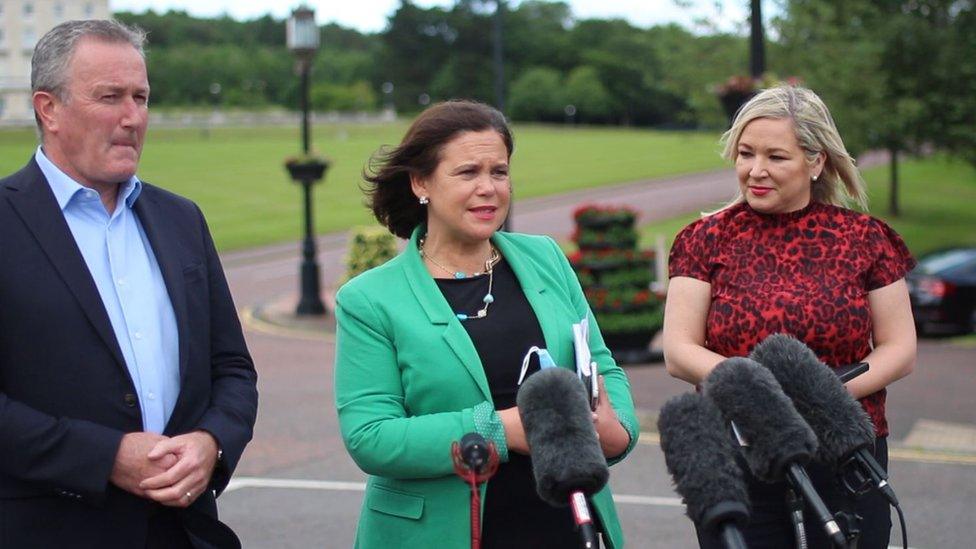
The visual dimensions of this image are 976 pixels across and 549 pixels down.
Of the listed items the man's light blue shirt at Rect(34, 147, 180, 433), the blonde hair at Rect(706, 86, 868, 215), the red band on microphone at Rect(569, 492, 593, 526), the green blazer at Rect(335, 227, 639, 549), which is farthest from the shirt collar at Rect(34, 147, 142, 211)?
the blonde hair at Rect(706, 86, 868, 215)

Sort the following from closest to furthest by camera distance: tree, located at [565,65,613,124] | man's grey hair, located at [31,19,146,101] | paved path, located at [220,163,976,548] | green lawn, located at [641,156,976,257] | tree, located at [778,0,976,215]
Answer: man's grey hair, located at [31,19,146,101] → paved path, located at [220,163,976,548] → tree, located at [778,0,976,215] → green lawn, located at [641,156,976,257] → tree, located at [565,65,613,124]

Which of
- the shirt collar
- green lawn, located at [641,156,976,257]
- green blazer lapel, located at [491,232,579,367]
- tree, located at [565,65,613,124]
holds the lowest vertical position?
green lawn, located at [641,156,976,257]

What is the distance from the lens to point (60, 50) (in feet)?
11.2

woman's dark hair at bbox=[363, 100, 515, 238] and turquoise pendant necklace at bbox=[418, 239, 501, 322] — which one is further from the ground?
woman's dark hair at bbox=[363, 100, 515, 238]

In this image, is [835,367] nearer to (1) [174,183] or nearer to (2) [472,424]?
(2) [472,424]

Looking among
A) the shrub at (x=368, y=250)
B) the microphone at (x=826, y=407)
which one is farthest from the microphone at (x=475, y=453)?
the shrub at (x=368, y=250)

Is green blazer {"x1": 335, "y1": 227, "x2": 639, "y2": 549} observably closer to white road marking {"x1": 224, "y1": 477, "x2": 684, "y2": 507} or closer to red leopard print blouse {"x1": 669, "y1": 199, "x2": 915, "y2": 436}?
red leopard print blouse {"x1": 669, "y1": 199, "x2": 915, "y2": 436}

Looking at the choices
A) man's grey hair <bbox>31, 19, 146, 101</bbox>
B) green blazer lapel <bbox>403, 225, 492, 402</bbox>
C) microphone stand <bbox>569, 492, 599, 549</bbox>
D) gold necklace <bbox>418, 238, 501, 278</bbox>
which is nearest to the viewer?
microphone stand <bbox>569, 492, 599, 549</bbox>

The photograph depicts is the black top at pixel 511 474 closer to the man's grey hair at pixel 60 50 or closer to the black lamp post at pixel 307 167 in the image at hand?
the man's grey hair at pixel 60 50

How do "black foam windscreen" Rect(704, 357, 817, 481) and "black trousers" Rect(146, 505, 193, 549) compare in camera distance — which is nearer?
"black foam windscreen" Rect(704, 357, 817, 481)

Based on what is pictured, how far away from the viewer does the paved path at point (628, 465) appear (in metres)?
7.79

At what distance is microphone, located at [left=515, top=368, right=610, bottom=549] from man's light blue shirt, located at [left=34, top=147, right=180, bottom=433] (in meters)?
1.07

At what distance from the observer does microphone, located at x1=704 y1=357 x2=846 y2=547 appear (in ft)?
10.5

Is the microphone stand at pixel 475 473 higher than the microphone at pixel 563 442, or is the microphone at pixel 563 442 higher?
the microphone at pixel 563 442
